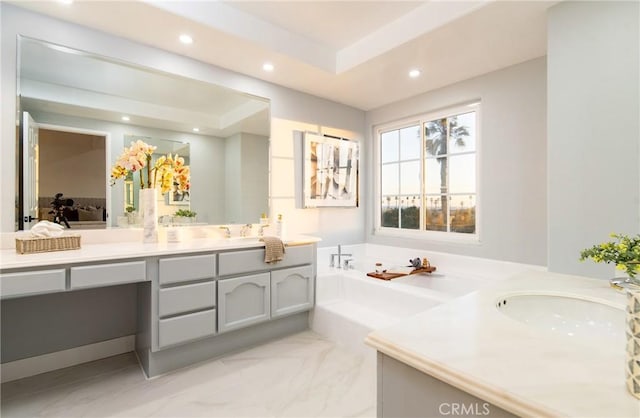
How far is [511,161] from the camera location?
2.82m

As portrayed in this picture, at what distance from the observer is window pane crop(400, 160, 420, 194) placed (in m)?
3.67

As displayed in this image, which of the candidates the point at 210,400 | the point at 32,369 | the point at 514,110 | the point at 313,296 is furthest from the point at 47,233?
the point at 514,110

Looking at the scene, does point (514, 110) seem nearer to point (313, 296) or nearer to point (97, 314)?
point (313, 296)

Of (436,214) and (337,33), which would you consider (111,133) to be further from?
(436,214)

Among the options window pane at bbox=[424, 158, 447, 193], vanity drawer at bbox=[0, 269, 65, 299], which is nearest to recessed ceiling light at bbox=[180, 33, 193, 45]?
vanity drawer at bbox=[0, 269, 65, 299]

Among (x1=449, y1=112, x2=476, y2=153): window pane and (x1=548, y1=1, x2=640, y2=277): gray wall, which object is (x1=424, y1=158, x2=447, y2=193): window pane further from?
(x1=548, y1=1, x2=640, y2=277): gray wall

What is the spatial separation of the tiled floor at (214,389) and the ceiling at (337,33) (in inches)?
96.8

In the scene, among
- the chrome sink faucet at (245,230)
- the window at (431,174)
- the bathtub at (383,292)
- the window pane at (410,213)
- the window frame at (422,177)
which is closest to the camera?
the bathtub at (383,292)

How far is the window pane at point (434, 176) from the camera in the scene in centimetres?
343

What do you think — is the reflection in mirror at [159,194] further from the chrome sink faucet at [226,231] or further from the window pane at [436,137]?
the window pane at [436,137]

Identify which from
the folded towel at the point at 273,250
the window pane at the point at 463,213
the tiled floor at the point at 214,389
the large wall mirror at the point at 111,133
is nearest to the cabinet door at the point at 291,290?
the folded towel at the point at 273,250

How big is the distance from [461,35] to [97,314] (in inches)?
136

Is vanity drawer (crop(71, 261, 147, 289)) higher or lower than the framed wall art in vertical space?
lower

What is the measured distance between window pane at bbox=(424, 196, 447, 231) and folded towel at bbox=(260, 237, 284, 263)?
1.89m
